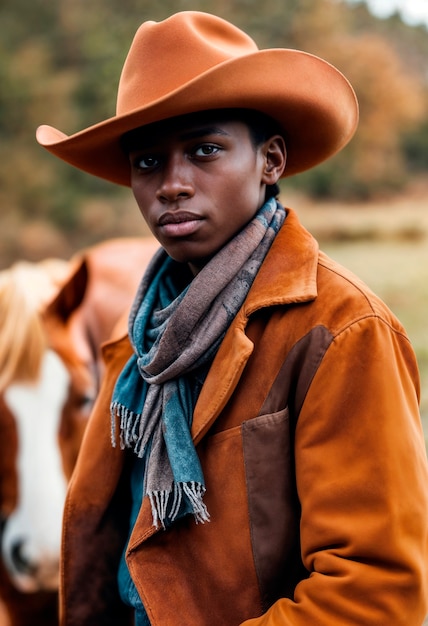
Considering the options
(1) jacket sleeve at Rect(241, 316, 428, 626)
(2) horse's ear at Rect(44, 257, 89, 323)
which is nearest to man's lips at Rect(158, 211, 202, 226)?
(1) jacket sleeve at Rect(241, 316, 428, 626)

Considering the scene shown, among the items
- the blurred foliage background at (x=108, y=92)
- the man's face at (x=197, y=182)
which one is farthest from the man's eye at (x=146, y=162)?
the blurred foliage background at (x=108, y=92)

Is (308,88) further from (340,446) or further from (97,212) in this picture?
(97,212)

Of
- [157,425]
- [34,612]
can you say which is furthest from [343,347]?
[34,612]

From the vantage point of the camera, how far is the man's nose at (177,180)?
49.9 inches

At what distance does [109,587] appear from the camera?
162 cm

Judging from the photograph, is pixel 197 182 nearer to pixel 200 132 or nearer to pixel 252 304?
pixel 200 132

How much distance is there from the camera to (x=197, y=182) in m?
1.28

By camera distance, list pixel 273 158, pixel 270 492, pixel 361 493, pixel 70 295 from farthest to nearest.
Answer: pixel 70 295
pixel 273 158
pixel 270 492
pixel 361 493

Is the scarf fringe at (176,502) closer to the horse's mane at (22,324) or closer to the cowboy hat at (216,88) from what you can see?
the cowboy hat at (216,88)

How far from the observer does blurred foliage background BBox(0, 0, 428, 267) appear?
27.2ft

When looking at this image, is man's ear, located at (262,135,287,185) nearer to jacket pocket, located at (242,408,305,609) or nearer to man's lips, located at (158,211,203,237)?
man's lips, located at (158,211,203,237)

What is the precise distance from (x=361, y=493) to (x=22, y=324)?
5.81 ft

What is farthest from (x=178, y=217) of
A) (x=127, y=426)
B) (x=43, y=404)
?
(x=43, y=404)

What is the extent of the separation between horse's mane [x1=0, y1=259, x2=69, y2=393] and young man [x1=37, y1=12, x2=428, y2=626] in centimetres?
113
